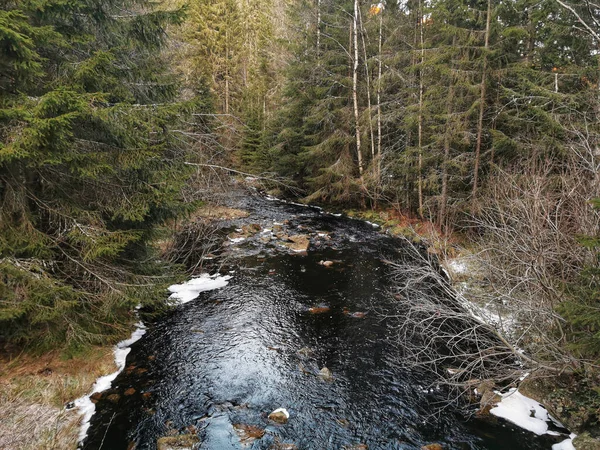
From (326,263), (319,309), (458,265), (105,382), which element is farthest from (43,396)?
(458,265)

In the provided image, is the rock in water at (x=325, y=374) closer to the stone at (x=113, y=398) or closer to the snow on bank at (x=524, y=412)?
the snow on bank at (x=524, y=412)

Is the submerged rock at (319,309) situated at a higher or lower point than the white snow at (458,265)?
lower

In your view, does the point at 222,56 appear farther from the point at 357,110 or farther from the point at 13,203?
the point at 13,203

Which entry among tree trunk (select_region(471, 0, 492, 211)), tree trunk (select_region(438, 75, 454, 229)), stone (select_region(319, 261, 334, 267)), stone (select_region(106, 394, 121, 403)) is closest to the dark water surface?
stone (select_region(106, 394, 121, 403))

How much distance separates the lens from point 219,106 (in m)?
32.4

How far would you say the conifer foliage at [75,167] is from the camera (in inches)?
188

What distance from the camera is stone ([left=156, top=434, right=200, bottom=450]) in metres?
4.75

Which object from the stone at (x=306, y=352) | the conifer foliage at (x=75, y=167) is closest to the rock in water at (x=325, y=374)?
the stone at (x=306, y=352)

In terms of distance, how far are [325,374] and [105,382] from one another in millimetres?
3873

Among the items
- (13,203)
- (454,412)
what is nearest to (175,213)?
(13,203)

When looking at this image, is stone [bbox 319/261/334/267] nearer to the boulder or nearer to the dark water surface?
the boulder

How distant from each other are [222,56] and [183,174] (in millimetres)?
28501

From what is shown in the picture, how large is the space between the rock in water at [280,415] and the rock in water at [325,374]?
1084 mm

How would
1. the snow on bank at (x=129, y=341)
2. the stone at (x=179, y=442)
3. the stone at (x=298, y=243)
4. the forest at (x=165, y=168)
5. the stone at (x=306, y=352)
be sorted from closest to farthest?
the stone at (x=179, y=442), the forest at (x=165, y=168), the snow on bank at (x=129, y=341), the stone at (x=306, y=352), the stone at (x=298, y=243)
